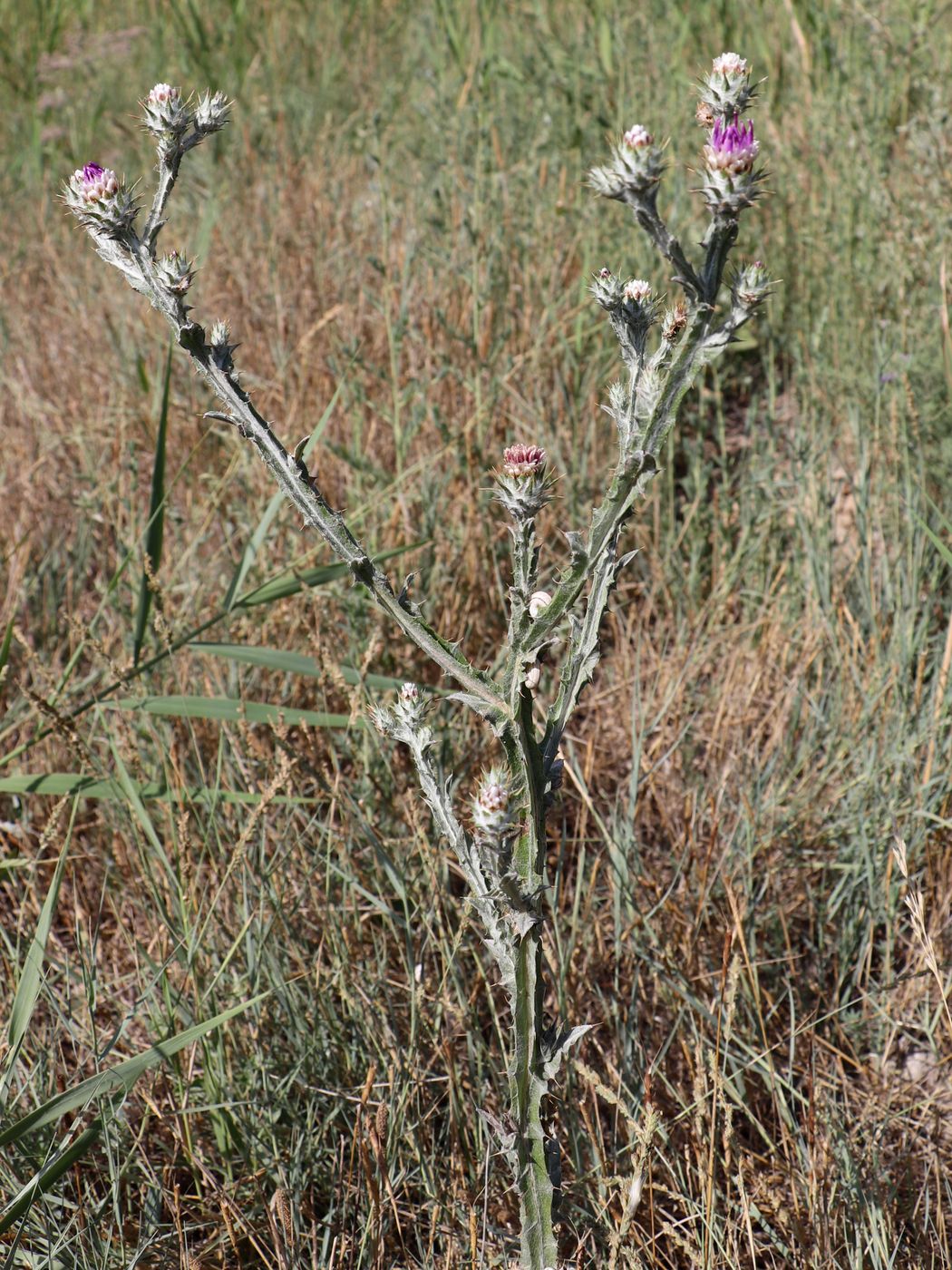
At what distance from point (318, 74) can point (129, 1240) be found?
4.87 m

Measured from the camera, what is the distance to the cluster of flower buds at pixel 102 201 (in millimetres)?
971

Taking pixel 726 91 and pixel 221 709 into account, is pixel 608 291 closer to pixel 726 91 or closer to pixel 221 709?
pixel 726 91

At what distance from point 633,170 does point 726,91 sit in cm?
10

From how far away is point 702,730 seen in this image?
7.30 ft

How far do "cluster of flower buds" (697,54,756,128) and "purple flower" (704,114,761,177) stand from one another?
0.8 inches

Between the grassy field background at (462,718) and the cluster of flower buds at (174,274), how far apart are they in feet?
1.59

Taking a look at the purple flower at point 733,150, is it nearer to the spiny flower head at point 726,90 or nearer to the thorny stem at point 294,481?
the spiny flower head at point 726,90

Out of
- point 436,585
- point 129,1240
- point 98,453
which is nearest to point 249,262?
point 98,453

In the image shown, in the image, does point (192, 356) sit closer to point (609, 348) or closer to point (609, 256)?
point (609, 348)

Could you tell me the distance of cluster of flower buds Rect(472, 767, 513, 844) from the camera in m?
Answer: 0.95

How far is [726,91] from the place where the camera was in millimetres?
924

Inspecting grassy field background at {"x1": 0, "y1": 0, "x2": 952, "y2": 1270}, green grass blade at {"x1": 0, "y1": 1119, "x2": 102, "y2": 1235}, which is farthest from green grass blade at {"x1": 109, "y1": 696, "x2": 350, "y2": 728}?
green grass blade at {"x1": 0, "y1": 1119, "x2": 102, "y2": 1235}

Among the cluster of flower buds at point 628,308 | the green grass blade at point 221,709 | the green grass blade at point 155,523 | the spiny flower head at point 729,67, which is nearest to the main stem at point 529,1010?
the cluster of flower buds at point 628,308

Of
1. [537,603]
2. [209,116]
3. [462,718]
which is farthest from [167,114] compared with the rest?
[462,718]
